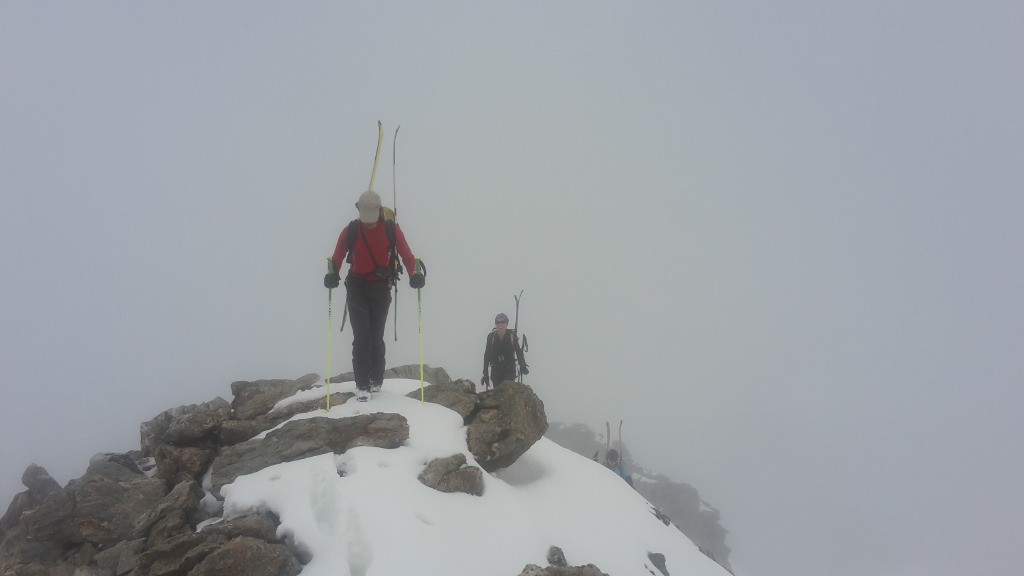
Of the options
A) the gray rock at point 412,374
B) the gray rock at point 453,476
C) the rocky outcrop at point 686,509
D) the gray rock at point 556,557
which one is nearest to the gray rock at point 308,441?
the gray rock at point 453,476

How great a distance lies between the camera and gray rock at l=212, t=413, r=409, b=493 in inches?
292

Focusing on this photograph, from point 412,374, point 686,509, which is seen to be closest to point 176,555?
point 412,374

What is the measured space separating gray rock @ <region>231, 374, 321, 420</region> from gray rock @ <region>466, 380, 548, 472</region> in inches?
164

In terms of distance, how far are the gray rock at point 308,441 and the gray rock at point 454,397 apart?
1648 millimetres

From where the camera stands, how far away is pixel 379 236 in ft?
30.5

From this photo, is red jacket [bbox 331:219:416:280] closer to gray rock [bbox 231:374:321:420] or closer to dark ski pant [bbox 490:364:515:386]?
gray rock [bbox 231:374:321:420]

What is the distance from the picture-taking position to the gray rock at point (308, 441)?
24.3ft

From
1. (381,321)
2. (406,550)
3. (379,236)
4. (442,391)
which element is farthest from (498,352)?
(406,550)

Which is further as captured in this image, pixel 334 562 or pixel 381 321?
pixel 381 321

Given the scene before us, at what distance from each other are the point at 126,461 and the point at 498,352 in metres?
8.51

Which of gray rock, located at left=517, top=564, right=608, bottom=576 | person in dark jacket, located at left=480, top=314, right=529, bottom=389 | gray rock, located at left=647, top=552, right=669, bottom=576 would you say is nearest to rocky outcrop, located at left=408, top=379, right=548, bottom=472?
gray rock, located at left=517, top=564, right=608, bottom=576

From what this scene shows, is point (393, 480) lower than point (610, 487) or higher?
higher

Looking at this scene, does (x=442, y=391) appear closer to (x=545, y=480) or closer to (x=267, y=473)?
(x=545, y=480)

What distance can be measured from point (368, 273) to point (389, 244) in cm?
69
